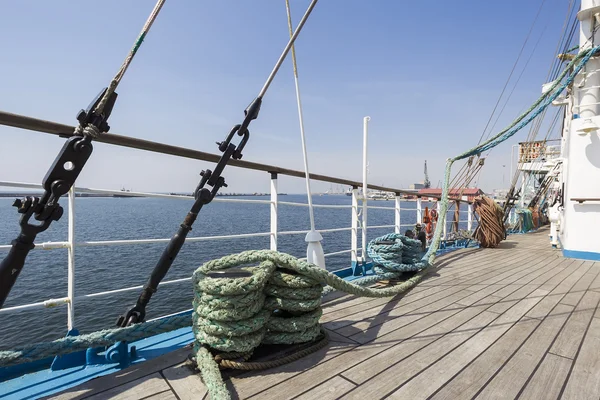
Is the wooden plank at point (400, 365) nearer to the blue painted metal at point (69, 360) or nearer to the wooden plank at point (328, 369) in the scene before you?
the wooden plank at point (328, 369)

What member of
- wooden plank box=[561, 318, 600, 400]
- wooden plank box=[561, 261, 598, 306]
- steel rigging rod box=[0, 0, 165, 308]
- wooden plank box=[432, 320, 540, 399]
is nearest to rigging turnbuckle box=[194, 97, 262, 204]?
steel rigging rod box=[0, 0, 165, 308]

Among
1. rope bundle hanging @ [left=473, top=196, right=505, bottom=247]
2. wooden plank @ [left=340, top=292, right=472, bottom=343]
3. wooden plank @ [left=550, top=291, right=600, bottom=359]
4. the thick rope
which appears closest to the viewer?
wooden plank @ [left=550, top=291, right=600, bottom=359]

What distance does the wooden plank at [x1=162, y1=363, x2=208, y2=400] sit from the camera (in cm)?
120

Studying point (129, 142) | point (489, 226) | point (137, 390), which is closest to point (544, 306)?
point (137, 390)

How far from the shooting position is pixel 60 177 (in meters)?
1.12

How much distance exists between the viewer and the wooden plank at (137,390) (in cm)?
118

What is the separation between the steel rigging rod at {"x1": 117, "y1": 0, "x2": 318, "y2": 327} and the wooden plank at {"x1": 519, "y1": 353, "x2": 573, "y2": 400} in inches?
61.3

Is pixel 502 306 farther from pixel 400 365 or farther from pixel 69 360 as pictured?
pixel 69 360

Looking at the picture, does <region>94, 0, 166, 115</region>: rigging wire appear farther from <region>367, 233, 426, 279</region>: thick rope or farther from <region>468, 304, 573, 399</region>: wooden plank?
→ <region>367, 233, 426, 279</region>: thick rope

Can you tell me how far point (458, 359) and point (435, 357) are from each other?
11 cm

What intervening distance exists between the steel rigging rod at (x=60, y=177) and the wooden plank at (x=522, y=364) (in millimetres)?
1685

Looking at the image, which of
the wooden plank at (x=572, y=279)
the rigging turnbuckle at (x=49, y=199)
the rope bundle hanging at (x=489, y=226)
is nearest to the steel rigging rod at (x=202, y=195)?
the rigging turnbuckle at (x=49, y=199)

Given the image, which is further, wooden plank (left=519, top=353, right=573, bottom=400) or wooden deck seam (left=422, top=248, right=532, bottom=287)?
wooden deck seam (left=422, top=248, right=532, bottom=287)

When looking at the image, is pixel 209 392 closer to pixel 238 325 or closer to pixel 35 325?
pixel 238 325
